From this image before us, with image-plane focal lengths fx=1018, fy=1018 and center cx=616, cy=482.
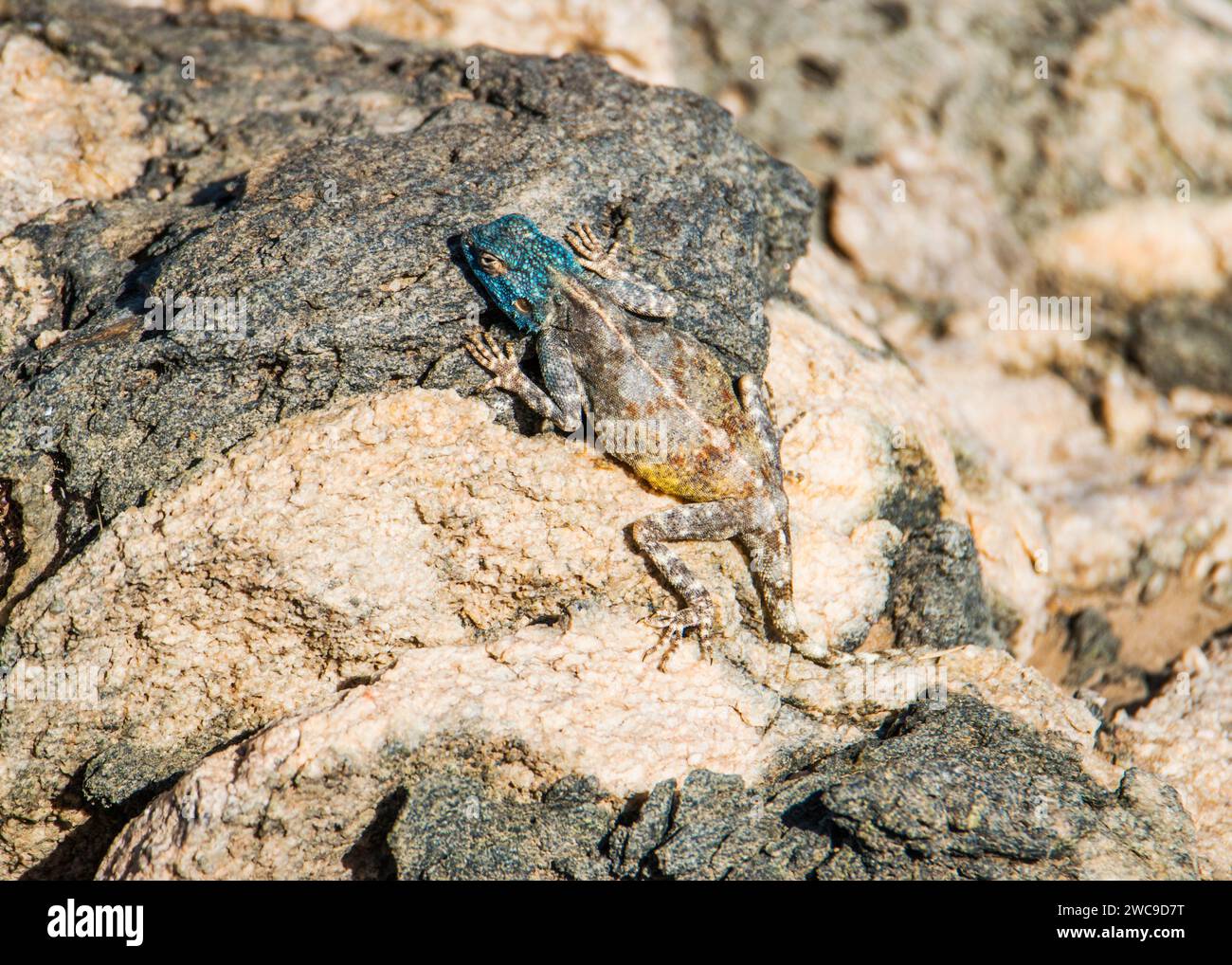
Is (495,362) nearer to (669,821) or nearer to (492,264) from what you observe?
(492,264)

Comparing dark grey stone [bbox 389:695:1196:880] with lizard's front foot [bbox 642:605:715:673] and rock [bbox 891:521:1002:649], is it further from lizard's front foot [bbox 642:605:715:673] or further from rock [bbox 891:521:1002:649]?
rock [bbox 891:521:1002:649]

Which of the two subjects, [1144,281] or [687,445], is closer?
[687,445]

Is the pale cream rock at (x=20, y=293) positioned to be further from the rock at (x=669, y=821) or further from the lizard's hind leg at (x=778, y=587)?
the lizard's hind leg at (x=778, y=587)

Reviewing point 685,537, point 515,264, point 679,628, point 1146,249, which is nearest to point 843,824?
point 679,628

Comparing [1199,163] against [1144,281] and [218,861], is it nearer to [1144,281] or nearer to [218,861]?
[1144,281]

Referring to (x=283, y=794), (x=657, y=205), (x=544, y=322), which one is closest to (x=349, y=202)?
(x=544, y=322)

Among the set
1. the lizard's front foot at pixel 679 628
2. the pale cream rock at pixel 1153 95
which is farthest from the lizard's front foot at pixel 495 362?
the pale cream rock at pixel 1153 95
